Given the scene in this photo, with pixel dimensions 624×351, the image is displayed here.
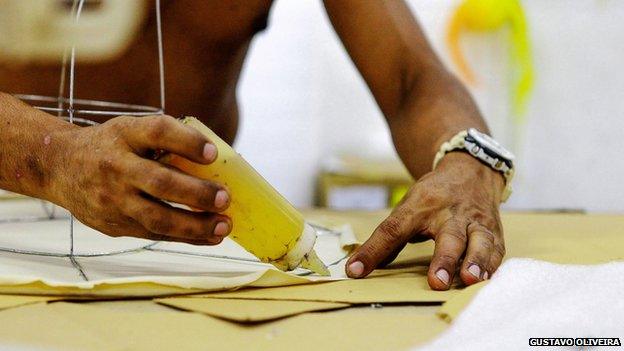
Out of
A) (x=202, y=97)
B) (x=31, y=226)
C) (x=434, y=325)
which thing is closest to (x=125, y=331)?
(x=434, y=325)

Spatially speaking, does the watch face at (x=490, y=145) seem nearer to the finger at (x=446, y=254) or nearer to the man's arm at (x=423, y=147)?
the man's arm at (x=423, y=147)

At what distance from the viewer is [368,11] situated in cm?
111

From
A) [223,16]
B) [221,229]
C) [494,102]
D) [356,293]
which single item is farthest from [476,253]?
[494,102]

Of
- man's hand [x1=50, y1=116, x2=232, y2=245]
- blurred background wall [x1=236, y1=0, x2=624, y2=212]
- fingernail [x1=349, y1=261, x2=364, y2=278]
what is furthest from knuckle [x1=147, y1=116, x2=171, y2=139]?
blurred background wall [x1=236, y1=0, x2=624, y2=212]

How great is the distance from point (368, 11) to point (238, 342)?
75 cm

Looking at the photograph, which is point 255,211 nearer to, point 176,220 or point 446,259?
point 176,220

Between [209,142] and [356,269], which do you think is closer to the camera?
[209,142]

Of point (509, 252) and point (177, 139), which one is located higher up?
point (177, 139)

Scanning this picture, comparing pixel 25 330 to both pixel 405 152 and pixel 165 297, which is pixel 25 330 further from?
pixel 405 152

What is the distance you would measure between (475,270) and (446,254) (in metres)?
0.04

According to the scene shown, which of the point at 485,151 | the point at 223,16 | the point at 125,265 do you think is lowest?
the point at 125,265

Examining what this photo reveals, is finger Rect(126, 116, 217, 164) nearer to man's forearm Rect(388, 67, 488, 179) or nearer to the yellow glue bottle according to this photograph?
the yellow glue bottle

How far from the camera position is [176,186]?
0.54 metres

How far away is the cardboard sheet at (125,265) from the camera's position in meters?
0.57
